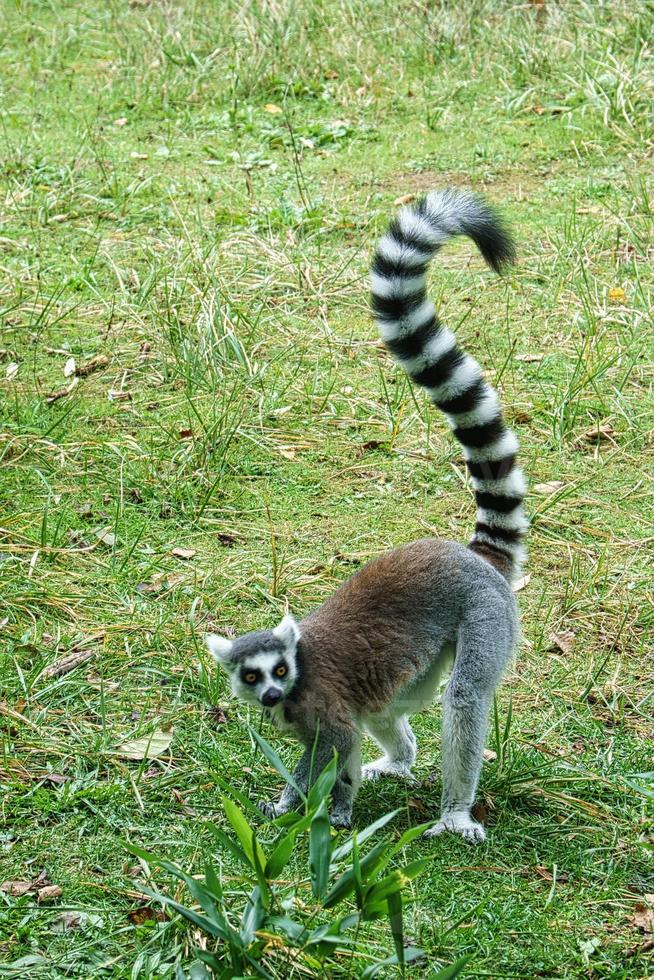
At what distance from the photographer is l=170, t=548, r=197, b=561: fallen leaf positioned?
5625mm

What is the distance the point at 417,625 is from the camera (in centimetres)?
429

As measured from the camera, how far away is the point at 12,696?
4.59 m

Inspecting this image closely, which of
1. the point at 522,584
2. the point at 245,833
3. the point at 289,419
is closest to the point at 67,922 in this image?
the point at 245,833

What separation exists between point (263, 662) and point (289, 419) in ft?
9.74

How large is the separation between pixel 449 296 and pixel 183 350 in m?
1.92

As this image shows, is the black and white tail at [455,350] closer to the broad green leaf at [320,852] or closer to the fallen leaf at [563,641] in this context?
the fallen leaf at [563,641]

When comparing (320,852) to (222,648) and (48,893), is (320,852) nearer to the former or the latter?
(48,893)

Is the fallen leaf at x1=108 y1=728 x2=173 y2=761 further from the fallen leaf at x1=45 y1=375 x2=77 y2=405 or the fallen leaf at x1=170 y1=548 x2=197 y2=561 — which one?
the fallen leaf at x1=45 y1=375 x2=77 y2=405

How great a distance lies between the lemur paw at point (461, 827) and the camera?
4.02 metres

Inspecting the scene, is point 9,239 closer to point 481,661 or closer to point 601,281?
point 601,281

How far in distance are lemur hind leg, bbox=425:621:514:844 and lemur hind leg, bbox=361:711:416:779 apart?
307 millimetres

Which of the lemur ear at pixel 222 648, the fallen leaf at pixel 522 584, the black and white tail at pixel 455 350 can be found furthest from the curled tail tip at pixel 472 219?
the lemur ear at pixel 222 648

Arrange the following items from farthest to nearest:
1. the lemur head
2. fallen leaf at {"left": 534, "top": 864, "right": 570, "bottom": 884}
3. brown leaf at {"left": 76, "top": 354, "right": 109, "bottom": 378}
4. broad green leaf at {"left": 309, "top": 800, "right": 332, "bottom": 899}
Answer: brown leaf at {"left": 76, "top": 354, "right": 109, "bottom": 378}
the lemur head
fallen leaf at {"left": 534, "top": 864, "right": 570, "bottom": 884}
broad green leaf at {"left": 309, "top": 800, "right": 332, "bottom": 899}

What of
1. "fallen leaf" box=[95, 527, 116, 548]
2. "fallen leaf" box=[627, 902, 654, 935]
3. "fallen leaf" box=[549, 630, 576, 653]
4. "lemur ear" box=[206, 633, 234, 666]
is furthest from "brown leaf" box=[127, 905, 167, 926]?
"fallen leaf" box=[95, 527, 116, 548]
